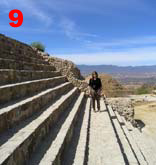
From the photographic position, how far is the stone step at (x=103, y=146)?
373cm

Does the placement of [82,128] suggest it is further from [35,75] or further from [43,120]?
[35,75]

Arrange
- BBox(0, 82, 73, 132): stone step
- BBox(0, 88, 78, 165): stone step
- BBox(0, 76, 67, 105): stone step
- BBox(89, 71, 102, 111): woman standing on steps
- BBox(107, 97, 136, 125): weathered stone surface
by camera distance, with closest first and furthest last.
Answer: BBox(0, 88, 78, 165): stone step
BBox(0, 82, 73, 132): stone step
BBox(0, 76, 67, 105): stone step
BBox(89, 71, 102, 111): woman standing on steps
BBox(107, 97, 136, 125): weathered stone surface

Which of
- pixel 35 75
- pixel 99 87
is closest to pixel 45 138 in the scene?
pixel 35 75

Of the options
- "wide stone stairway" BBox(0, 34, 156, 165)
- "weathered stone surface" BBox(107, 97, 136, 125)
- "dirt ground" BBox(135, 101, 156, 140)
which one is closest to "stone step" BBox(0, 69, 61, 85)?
"wide stone stairway" BBox(0, 34, 156, 165)

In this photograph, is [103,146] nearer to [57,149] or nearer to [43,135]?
[43,135]

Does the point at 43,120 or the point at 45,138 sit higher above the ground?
the point at 43,120

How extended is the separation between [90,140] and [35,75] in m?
2.62

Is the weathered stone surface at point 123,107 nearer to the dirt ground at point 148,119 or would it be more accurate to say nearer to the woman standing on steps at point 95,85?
the dirt ground at point 148,119

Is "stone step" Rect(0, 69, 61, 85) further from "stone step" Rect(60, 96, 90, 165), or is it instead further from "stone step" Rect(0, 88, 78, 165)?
"stone step" Rect(60, 96, 90, 165)

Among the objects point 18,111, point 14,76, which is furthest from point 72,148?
point 14,76

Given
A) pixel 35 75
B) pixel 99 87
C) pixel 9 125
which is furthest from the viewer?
pixel 99 87

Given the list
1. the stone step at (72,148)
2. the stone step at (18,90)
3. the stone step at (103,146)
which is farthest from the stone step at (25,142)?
the stone step at (103,146)

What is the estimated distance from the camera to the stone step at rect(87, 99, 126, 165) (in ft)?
12.2

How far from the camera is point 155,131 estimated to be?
1000cm
